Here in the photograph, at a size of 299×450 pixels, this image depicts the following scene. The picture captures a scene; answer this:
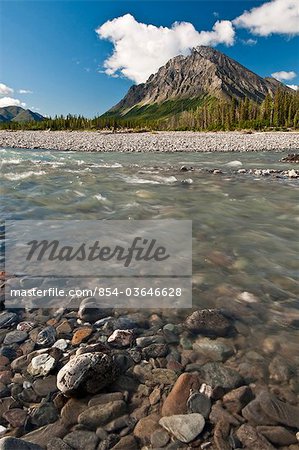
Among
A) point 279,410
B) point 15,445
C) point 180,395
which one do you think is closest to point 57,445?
point 15,445

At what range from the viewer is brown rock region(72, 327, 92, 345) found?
5323mm

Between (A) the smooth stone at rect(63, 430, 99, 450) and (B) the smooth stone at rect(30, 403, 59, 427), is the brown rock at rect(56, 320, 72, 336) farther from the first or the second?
(A) the smooth stone at rect(63, 430, 99, 450)

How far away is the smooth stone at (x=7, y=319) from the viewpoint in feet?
18.8

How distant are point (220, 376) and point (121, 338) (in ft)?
5.43

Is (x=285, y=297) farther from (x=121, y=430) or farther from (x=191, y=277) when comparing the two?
(x=121, y=430)

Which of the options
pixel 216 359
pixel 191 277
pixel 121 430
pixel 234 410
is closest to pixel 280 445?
pixel 234 410

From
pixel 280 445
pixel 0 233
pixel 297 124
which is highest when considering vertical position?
pixel 297 124

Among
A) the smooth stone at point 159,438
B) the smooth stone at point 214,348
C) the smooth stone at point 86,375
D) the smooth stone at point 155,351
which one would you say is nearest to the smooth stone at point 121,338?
the smooth stone at point 155,351

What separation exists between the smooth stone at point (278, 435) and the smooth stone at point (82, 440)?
188 cm

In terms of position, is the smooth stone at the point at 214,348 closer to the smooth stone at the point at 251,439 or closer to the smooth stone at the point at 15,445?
the smooth stone at the point at 251,439

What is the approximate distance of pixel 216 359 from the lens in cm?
498

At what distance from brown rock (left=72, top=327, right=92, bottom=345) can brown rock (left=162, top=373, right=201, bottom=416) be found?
173 centimetres

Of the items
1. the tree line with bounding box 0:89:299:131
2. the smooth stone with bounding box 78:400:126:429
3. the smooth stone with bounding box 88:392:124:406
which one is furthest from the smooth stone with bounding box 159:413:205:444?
the tree line with bounding box 0:89:299:131

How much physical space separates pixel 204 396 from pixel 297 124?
131 metres
